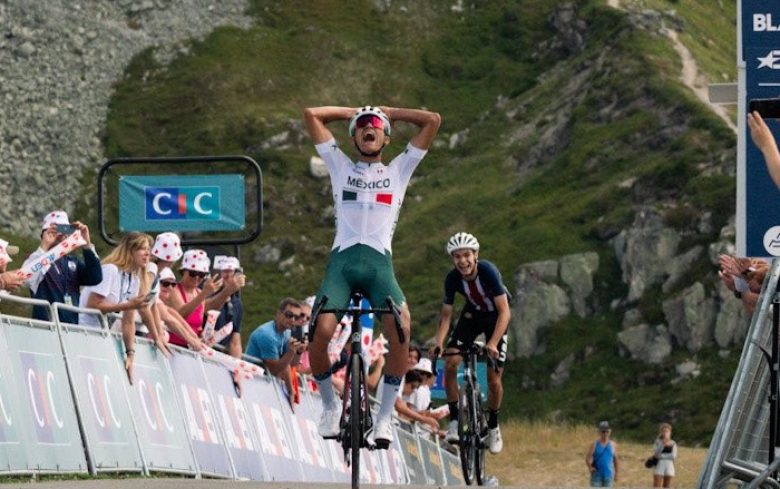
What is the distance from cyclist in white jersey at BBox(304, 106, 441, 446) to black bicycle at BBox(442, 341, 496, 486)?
4489mm

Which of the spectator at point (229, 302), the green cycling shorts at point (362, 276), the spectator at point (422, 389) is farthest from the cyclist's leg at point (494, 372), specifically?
the spectator at point (422, 389)

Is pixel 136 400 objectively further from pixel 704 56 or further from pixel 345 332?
pixel 704 56

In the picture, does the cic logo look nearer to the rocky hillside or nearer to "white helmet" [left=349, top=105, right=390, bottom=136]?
"white helmet" [left=349, top=105, right=390, bottom=136]

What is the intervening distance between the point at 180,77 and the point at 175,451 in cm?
11527

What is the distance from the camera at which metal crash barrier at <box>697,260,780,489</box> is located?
12602 mm

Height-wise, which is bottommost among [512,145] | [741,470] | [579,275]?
[512,145]

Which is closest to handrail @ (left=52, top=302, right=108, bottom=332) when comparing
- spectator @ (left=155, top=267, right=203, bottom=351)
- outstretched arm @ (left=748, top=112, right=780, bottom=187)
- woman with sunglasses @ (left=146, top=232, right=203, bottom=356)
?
woman with sunglasses @ (left=146, top=232, right=203, bottom=356)

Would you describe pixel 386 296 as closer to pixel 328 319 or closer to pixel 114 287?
pixel 328 319

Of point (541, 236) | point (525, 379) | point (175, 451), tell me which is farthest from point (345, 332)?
point (541, 236)

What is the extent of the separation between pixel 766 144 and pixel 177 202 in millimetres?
16888

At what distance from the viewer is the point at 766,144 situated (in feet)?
41.8

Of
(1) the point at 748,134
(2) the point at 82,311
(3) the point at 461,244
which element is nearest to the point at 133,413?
(2) the point at 82,311

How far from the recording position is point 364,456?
25094mm

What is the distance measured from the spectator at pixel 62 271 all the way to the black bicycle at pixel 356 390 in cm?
379
